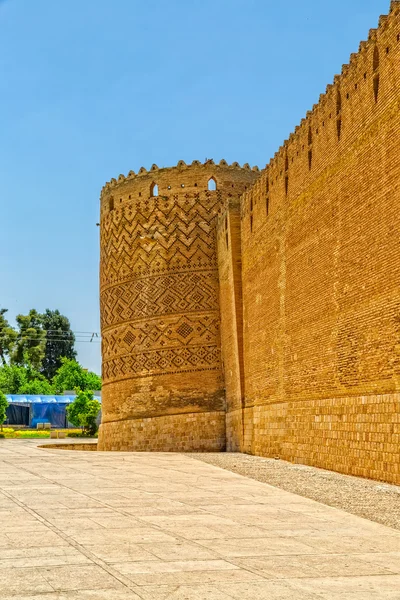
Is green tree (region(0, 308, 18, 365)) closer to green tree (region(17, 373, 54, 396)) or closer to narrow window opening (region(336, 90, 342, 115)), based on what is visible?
green tree (region(17, 373, 54, 396))

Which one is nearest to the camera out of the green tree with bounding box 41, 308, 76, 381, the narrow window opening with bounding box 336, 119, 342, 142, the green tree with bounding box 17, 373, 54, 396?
the narrow window opening with bounding box 336, 119, 342, 142

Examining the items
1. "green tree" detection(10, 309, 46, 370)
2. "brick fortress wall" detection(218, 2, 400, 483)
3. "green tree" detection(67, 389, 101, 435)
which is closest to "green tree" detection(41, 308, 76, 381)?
"green tree" detection(10, 309, 46, 370)

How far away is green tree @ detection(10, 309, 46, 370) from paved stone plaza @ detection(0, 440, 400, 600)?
50875 mm

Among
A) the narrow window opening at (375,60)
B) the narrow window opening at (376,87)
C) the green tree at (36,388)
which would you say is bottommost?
the green tree at (36,388)

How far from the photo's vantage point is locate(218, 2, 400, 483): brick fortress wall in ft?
31.7

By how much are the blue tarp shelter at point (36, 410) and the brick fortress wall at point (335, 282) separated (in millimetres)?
32380

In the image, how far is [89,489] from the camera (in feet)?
28.6

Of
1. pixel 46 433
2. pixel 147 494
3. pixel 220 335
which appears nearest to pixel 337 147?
pixel 147 494

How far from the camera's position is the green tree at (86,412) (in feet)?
131

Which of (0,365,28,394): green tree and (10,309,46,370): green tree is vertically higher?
(10,309,46,370): green tree

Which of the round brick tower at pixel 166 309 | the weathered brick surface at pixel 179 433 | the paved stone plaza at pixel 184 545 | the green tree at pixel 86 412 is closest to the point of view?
the paved stone plaza at pixel 184 545

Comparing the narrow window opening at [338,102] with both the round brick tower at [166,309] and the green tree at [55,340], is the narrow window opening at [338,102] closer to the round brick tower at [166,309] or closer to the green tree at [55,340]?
the round brick tower at [166,309]

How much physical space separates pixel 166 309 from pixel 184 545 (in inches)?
529

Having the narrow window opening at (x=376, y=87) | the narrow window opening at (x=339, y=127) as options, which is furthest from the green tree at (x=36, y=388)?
the narrow window opening at (x=376, y=87)
